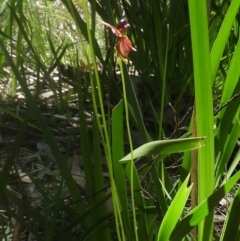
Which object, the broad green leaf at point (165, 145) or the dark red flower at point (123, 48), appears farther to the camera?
the broad green leaf at point (165, 145)

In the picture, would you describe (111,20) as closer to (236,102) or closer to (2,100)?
(236,102)

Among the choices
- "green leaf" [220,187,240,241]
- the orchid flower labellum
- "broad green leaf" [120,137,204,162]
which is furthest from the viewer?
"green leaf" [220,187,240,241]

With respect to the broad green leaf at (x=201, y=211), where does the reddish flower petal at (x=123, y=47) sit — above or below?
above

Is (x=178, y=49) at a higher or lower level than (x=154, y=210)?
higher

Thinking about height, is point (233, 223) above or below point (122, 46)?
below

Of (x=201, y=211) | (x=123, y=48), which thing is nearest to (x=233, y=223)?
(x=201, y=211)

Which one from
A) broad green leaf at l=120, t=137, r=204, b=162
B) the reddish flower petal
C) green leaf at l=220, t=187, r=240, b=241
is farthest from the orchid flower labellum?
green leaf at l=220, t=187, r=240, b=241

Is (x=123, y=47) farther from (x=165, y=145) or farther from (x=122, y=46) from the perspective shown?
(x=165, y=145)

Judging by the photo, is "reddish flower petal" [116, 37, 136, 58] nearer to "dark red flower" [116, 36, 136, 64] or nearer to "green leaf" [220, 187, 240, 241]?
"dark red flower" [116, 36, 136, 64]

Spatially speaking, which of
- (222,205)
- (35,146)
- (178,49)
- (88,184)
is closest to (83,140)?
(88,184)

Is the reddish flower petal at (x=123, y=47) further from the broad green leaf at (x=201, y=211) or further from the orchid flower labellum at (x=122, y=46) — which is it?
the broad green leaf at (x=201, y=211)

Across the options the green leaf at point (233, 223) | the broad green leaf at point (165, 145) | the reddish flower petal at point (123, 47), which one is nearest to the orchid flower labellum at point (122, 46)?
the reddish flower petal at point (123, 47)
